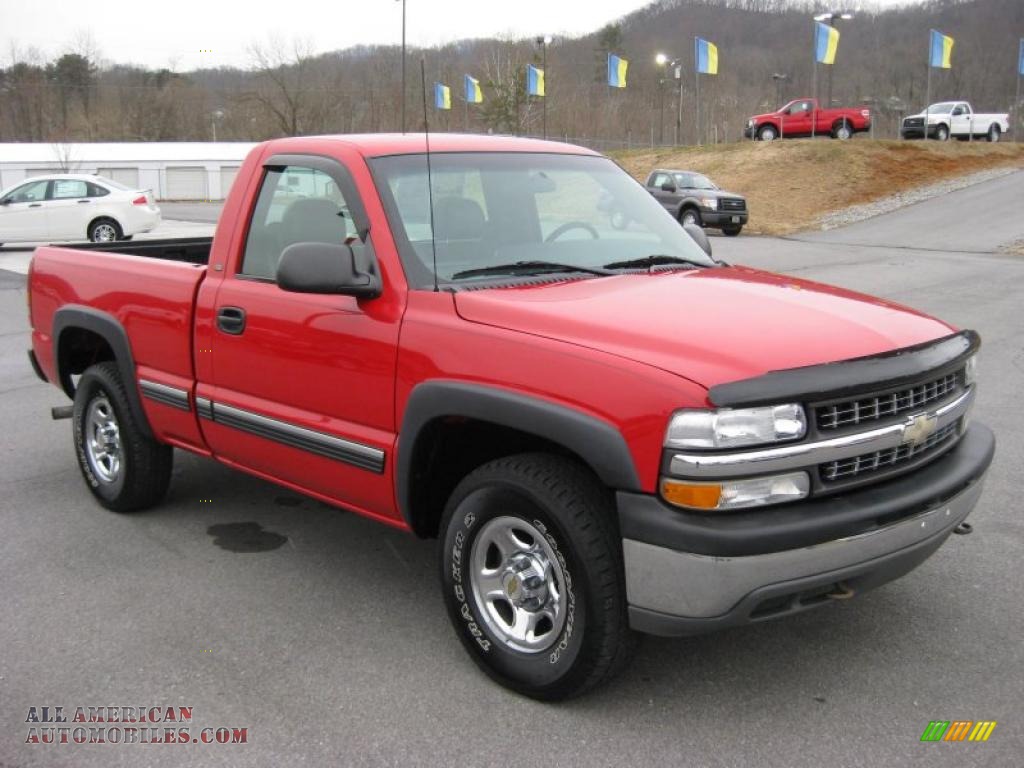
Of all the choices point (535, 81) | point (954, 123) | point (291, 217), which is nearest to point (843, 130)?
point (954, 123)

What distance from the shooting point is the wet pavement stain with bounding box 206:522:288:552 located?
15.3ft

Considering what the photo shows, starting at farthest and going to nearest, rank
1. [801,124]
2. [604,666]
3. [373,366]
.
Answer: [801,124] → [373,366] → [604,666]

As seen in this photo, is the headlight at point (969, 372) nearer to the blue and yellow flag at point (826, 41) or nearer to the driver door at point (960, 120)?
the blue and yellow flag at point (826, 41)

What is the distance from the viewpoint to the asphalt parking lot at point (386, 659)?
2.96m

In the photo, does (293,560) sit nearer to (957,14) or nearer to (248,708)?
(248,708)

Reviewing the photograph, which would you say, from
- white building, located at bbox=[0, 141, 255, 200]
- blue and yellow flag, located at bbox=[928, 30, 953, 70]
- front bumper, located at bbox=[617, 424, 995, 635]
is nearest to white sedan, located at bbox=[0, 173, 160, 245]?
front bumper, located at bbox=[617, 424, 995, 635]

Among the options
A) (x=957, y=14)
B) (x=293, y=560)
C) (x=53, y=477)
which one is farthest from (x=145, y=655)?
(x=957, y=14)

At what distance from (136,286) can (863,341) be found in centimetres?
341

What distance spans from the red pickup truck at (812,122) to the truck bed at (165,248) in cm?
4066

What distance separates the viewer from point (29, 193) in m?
21.6

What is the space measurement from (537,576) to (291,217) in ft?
6.48

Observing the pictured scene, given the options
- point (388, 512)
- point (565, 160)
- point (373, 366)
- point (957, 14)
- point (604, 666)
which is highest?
point (957, 14)

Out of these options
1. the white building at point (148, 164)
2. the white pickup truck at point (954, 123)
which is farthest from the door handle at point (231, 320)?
the white building at point (148, 164)

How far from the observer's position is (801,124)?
43062 millimetres
